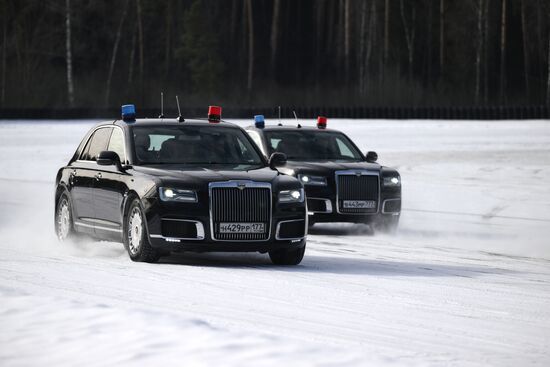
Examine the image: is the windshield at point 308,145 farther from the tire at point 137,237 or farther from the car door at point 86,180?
the tire at point 137,237

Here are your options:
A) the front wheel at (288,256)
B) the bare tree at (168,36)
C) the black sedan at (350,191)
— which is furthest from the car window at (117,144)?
the bare tree at (168,36)

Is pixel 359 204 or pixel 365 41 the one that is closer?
pixel 359 204

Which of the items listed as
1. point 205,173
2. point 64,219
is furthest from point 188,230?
point 64,219

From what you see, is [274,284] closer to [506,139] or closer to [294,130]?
[294,130]

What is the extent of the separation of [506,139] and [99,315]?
120ft

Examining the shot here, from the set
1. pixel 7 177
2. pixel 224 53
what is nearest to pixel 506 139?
pixel 7 177

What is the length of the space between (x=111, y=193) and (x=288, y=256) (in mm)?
2023

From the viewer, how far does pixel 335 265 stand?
1360 centimetres

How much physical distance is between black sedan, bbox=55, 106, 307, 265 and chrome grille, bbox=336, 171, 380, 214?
14.2 feet

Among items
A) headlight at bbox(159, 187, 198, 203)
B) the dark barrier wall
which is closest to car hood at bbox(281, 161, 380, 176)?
headlight at bbox(159, 187, 198, 203)

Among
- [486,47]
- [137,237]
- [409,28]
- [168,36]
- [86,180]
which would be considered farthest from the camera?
[168,36]

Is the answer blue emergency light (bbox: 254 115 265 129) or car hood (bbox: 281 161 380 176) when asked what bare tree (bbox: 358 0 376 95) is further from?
car hood (bbox: 281 161 380 176)

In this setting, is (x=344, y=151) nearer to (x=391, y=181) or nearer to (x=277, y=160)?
(x=391, y=181)

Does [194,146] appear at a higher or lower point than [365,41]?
lower
